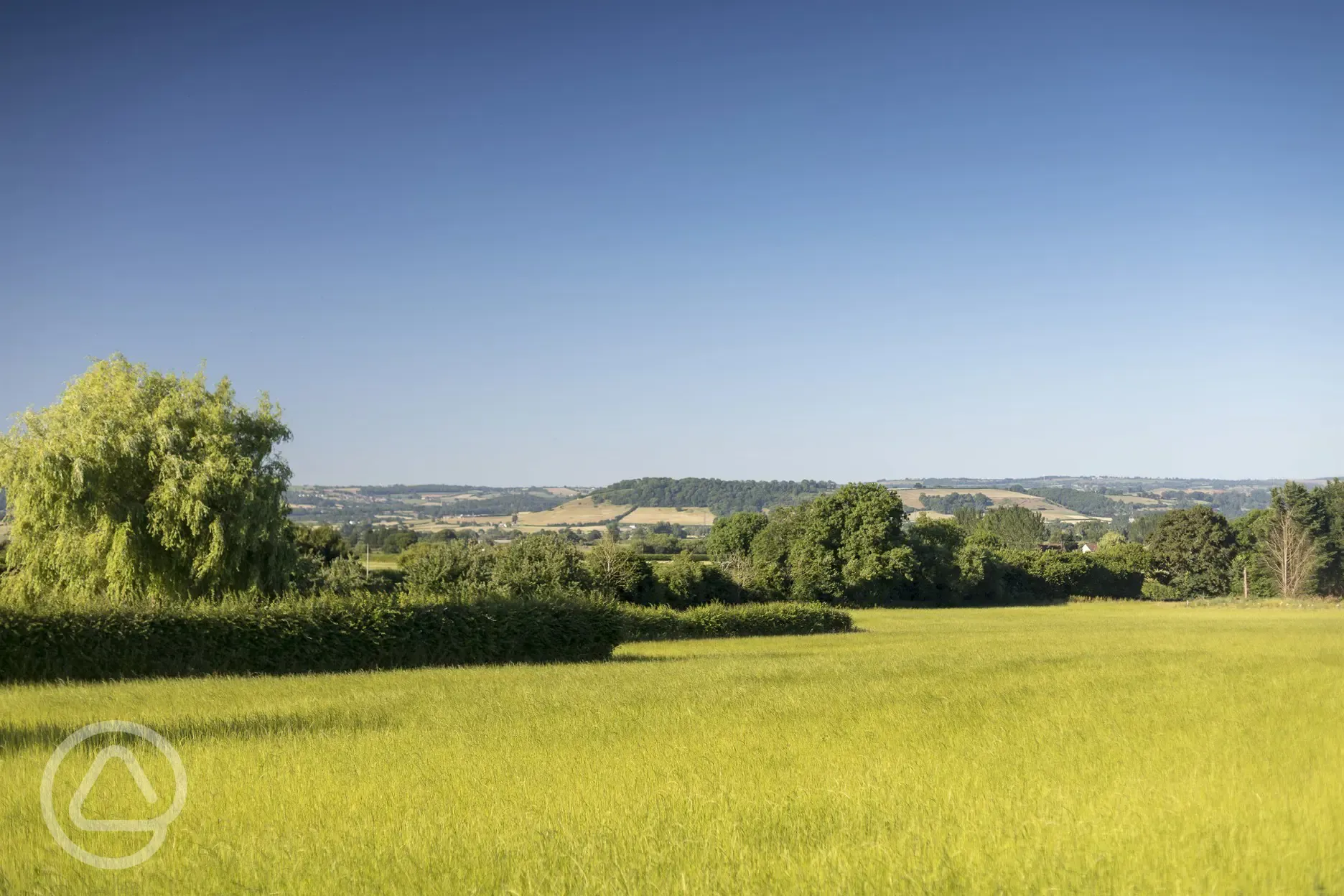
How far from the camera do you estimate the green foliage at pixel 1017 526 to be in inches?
6939

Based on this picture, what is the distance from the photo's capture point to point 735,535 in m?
107

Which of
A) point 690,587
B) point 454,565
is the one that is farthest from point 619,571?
point 454,565

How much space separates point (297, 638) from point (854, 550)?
64.6 meters

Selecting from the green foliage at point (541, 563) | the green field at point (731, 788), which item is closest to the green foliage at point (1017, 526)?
the green foliage at point (541, 563)

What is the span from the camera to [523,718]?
1464 centimetres

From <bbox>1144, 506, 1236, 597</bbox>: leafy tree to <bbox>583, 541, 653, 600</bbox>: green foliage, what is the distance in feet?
190

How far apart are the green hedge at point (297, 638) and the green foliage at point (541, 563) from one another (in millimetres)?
25785

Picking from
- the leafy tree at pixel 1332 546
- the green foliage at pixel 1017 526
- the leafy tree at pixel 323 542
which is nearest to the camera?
the leafy tree at pixel 323 542

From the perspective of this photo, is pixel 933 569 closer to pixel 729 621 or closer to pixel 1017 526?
pixel 729 621

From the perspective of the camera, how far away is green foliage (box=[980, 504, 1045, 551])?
176250 mm

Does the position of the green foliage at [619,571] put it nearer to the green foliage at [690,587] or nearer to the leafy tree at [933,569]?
the green foliage at [690,587]

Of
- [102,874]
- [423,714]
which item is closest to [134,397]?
[423,714]

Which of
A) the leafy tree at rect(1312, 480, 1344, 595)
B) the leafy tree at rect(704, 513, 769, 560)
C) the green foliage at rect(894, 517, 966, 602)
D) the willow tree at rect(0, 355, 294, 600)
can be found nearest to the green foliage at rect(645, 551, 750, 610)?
the green foliage at rect(894, 517, 966, 602)

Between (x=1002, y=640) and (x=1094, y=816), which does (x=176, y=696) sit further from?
(x=1002, y=640)
